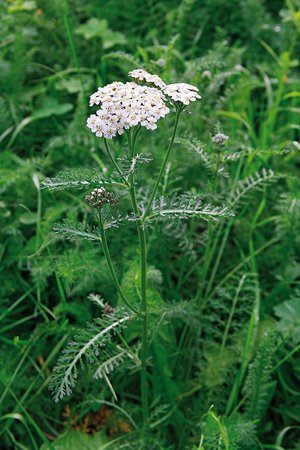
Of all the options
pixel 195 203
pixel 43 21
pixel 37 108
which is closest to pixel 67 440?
pixel 195 203

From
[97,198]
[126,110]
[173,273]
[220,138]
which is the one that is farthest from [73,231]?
[173,273]

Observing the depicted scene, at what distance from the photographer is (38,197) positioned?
2.62 m

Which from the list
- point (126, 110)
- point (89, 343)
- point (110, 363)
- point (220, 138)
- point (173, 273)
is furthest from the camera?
point (173, 273)

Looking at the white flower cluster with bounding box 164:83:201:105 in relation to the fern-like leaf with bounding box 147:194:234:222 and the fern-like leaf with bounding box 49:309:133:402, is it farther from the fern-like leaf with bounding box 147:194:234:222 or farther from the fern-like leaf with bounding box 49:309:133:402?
the fern-like leaf with bounding box 49:309:133:402

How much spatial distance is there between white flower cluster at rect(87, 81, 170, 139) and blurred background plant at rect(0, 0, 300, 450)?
520mm

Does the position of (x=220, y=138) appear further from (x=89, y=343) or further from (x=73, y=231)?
(x=89, y=343)

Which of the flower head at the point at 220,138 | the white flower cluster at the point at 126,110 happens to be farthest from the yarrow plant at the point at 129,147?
the flower head at the point at 220,138

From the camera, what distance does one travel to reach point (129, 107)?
1.57 metres

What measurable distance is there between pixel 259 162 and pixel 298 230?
0.35 metres

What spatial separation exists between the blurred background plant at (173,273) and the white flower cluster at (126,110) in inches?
20.5

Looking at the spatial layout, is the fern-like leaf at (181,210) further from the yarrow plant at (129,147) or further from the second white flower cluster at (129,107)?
the second white flower cluster at (129,107)

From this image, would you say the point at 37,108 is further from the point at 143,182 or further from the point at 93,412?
the point at 93,412

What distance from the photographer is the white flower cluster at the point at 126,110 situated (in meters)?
1.56

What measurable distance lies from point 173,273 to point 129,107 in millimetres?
1215
